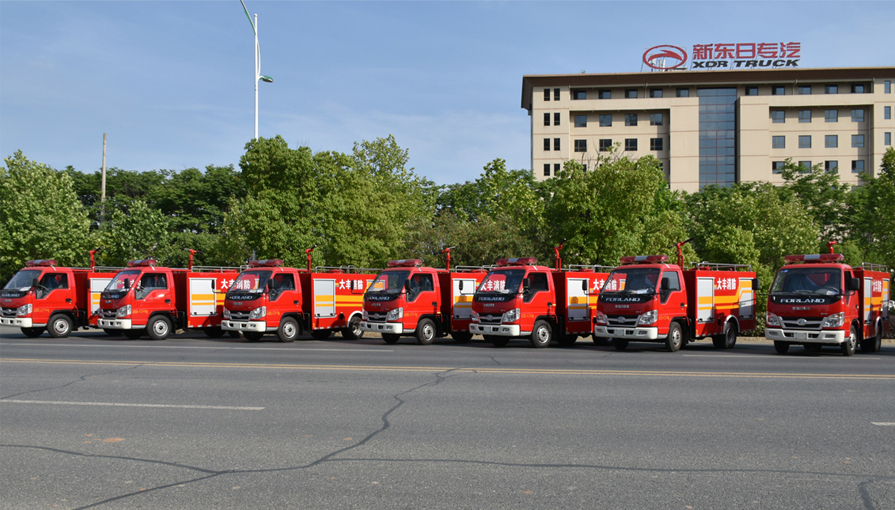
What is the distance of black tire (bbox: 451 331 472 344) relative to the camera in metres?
22.4

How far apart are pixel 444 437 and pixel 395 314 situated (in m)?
13.6

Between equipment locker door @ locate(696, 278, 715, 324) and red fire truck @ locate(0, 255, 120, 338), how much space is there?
18173mm

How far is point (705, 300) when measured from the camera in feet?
63.4

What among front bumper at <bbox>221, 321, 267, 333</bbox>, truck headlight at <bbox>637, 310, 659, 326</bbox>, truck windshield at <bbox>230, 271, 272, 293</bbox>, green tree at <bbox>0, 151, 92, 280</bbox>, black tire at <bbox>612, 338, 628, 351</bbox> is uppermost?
green tree at <bbox>0, 151, 92, 280</bbox>

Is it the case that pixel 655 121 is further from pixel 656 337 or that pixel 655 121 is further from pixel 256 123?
pixel 656 337

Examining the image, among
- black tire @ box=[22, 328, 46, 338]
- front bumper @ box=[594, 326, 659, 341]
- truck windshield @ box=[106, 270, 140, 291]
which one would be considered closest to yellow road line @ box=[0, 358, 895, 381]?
front bumper @ box=[594, 326, 659, 341]

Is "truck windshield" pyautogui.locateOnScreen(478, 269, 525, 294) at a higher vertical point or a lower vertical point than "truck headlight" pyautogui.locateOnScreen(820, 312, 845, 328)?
higher

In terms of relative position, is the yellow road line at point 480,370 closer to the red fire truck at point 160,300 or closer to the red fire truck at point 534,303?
the red fire truck at point 534,303

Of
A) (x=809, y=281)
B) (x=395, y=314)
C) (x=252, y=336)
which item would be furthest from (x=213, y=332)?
(x=809, y=281)

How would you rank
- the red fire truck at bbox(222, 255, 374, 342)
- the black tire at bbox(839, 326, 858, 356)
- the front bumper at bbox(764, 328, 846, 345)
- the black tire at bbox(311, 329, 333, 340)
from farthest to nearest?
the black tire at bbox(311, 329, 333, 340) → the red fire truck at bbox(222, 255, 374, 342) → the black tire at bbox(839, 326, 858, 356) → the front bumper at bbox(764, 328, 846, 345)

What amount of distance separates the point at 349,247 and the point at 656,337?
18.8 meters

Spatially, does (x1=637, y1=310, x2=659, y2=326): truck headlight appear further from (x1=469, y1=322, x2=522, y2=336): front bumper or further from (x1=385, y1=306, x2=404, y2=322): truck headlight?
(x1=385, y1=306, x2=404, y2=322): truck headlight

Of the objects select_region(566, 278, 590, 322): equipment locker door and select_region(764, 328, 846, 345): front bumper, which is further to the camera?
select_region(566, 278, 590, 322): equipment locker door

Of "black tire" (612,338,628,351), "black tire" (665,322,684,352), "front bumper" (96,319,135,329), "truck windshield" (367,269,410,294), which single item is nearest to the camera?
"black tire" (665,322,684,352)
